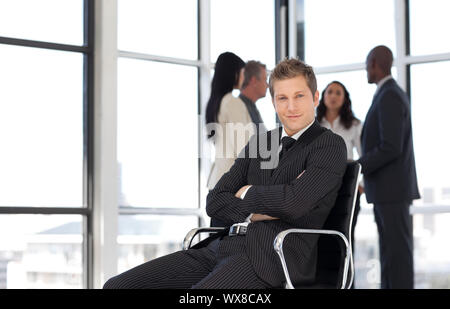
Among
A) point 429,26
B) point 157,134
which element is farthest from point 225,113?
point 429,26

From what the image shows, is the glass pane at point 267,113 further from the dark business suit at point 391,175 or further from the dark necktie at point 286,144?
the dark necktie at point 286,144

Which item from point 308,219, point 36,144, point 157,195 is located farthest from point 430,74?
point 308,219

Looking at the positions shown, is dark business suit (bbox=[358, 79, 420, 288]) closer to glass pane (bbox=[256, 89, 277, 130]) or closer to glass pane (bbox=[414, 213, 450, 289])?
glass pane (bbox=[414, 213, 450, 289])

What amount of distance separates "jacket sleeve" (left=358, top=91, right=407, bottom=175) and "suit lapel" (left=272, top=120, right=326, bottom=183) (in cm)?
207

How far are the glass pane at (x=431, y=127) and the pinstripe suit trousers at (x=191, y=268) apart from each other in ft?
11.2

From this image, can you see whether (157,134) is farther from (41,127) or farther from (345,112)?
(345,112)

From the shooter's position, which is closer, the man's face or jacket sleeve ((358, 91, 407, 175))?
the man's face

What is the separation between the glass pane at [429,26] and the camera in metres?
5.53

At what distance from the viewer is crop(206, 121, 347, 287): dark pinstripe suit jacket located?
2326 millimetres

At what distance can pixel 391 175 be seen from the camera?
459 cm

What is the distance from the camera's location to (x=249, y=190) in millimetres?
2439

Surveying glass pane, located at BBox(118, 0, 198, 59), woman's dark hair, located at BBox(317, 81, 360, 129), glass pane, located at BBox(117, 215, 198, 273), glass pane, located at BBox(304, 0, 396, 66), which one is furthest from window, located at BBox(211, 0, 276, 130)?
glass pane, located at BBox(117, 215, 198, 273)

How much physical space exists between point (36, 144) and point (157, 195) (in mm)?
994
